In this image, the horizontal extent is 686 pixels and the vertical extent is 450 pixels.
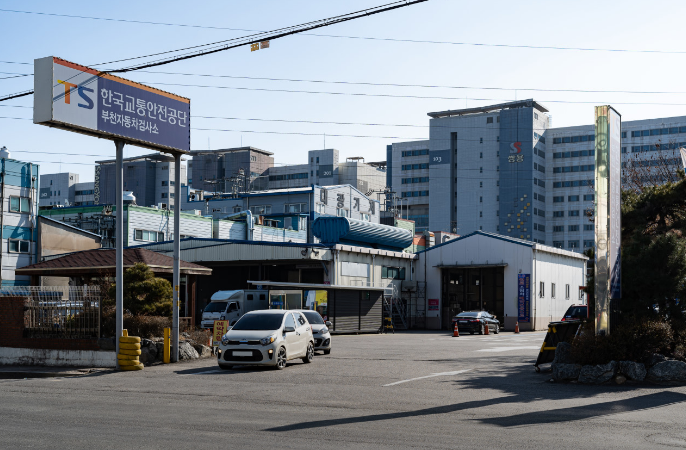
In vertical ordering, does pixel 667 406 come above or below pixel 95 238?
below

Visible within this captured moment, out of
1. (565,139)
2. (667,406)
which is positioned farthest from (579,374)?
(565,139)

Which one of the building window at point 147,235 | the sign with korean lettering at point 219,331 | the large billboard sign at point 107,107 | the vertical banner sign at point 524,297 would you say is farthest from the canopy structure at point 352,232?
the large billboard sign at point 107,107

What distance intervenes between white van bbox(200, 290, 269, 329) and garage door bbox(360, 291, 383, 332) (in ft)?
23.0

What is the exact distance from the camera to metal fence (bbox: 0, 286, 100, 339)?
22172 millimetres

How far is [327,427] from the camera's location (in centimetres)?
1099

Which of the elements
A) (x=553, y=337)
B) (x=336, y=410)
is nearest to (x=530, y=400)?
(x=336, y=410)

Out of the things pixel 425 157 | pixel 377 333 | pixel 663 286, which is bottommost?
pixel 377 333

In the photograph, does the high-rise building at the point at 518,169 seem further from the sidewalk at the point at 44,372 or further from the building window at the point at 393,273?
the sidewalk at the point at 44,372

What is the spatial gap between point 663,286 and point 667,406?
18.6 feet

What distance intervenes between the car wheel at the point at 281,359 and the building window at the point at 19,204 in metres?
39.6

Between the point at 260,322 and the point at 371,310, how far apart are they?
22998 mm

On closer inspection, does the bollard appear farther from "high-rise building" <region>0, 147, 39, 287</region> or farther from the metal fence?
"high-rise building" <region>0, 147, 39, 287</region>

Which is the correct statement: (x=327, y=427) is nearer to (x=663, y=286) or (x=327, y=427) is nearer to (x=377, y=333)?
(x=663, y=286)

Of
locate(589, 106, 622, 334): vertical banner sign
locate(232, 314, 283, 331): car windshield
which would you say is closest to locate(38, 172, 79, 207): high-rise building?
locate(232, 314, 283, 331): car windshield
